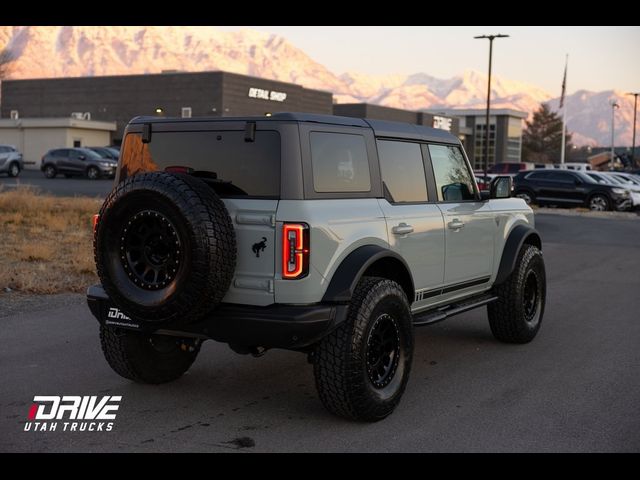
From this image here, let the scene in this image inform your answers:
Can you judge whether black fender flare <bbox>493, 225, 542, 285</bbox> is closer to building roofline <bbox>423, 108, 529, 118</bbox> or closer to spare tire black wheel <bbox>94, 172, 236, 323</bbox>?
spare tire black wheel <bbox>94, 172, 236, 323</bbox>

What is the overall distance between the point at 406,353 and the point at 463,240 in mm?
1622

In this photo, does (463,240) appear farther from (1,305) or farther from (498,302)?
(1,305)

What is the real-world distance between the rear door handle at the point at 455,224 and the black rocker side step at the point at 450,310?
0.68m

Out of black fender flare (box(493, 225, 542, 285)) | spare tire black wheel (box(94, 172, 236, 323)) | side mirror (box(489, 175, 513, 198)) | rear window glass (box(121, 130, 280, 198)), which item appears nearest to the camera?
spare tire black wheel (box(94, 172, 236, 323))

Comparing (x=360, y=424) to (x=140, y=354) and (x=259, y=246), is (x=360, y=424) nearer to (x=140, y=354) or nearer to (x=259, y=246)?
(x=259, y=246)

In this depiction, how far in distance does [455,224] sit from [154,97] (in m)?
64.6

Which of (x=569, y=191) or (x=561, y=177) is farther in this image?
(x=561, y=177)

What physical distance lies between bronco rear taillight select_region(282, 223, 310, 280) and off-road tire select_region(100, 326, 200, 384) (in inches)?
49.0

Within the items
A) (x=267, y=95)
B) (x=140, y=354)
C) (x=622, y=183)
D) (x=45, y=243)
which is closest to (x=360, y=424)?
(x=140, y=354)

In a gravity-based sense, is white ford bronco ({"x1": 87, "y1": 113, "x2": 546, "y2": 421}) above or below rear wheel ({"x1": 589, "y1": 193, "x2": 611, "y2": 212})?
above

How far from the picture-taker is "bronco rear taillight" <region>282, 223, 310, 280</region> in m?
5.19

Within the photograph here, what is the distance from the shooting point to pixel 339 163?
580cm

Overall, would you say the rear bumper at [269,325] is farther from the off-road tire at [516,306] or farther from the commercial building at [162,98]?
the commercial building at [162,98]

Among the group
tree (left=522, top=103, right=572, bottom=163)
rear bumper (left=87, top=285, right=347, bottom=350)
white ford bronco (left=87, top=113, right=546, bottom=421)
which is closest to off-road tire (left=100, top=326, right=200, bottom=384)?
white ford bronco (left=87, top=113, right=546, bottom=421)
